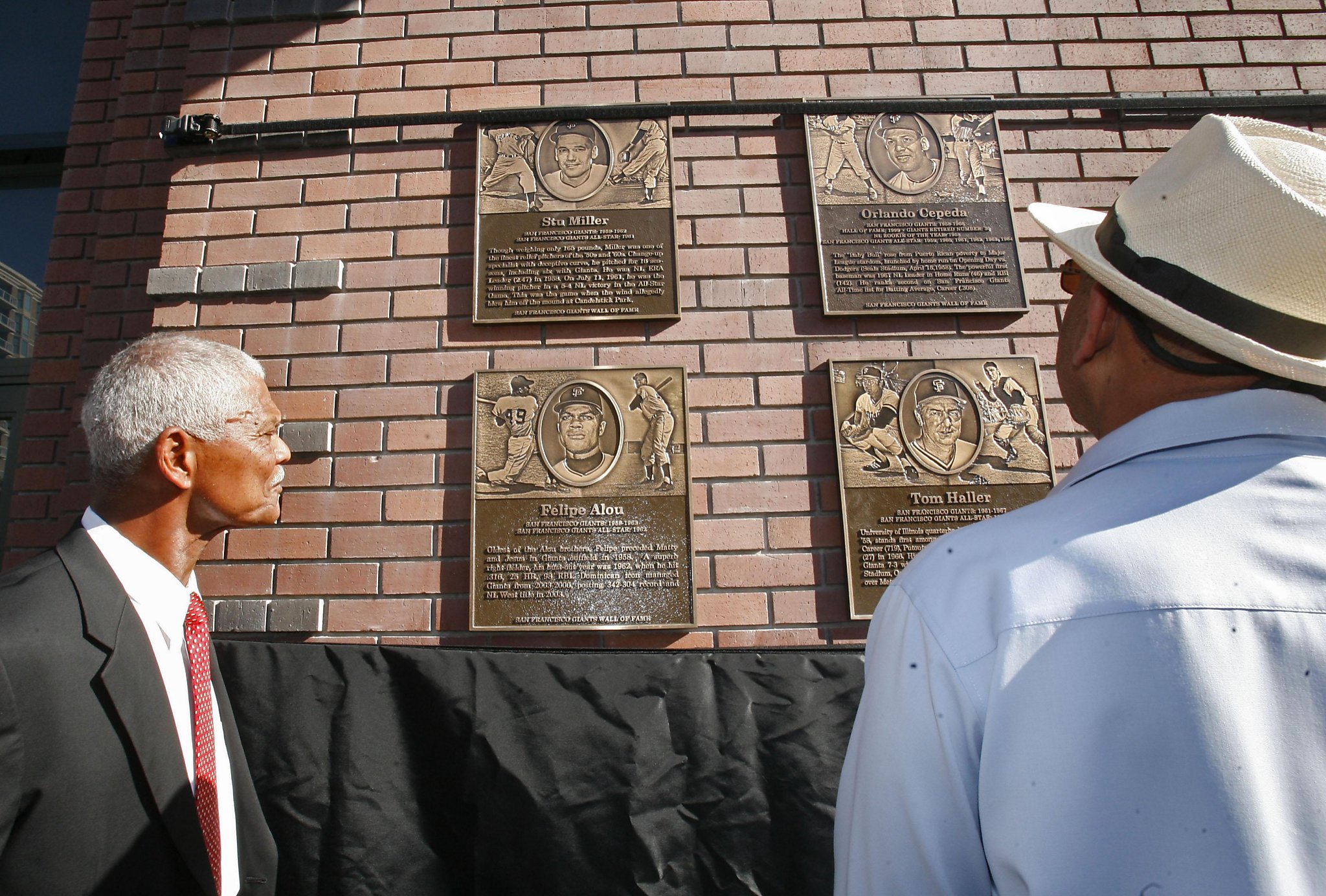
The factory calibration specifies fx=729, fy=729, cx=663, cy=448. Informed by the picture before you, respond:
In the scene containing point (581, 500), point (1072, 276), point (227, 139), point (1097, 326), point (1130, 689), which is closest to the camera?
point (1130, 689)

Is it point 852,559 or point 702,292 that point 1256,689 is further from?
point 702,292

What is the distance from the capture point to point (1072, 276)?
1.32 metres

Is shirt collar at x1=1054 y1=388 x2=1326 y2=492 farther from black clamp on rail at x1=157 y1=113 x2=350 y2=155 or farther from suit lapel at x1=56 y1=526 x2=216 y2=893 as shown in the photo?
black clamp on rail at x1=157 y1=113 x2=350 y2=155

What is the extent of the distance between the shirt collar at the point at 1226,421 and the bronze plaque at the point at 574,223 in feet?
5.86

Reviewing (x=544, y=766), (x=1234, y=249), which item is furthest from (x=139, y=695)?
(x=1234, y=249)

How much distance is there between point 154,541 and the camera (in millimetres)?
1733

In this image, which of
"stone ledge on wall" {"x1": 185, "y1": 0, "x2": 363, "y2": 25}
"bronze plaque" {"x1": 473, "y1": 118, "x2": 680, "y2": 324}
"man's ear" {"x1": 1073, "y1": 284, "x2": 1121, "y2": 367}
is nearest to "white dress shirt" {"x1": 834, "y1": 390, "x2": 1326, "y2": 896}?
"man's ear" {"x1": 1073, "y1": 284, "x2": 1121, "y2": 367}

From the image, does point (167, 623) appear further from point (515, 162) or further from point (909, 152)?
point (909, 152)

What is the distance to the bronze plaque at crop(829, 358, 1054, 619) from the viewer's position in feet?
7.99

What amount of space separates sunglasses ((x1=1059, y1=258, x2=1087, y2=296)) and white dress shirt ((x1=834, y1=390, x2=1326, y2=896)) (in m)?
0.39

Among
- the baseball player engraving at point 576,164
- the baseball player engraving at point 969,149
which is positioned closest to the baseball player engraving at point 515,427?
the baseball player engraving at point 576,164

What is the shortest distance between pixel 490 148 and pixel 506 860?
7.81 ft

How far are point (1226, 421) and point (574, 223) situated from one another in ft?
7.23

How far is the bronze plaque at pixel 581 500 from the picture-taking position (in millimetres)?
2381
